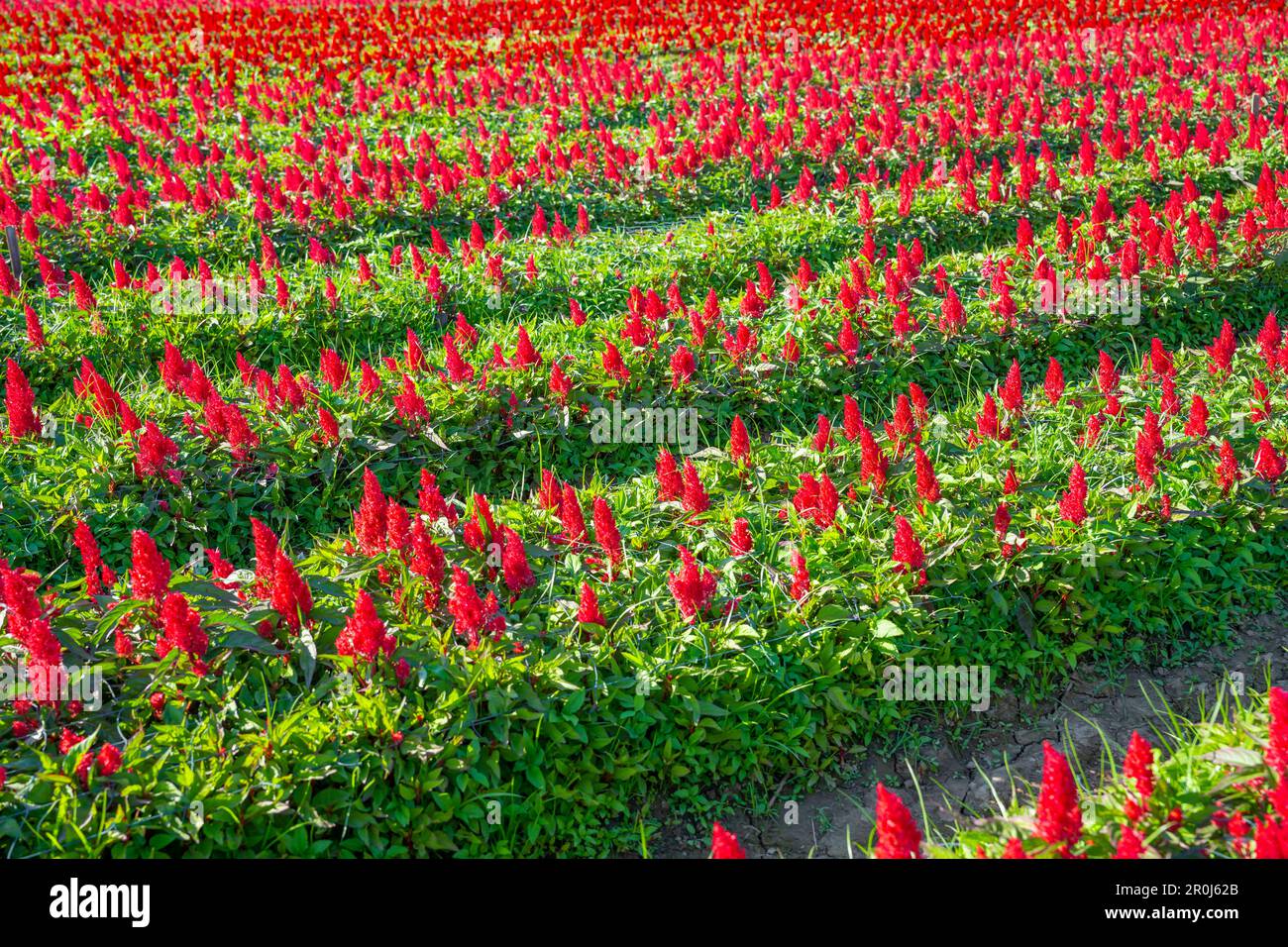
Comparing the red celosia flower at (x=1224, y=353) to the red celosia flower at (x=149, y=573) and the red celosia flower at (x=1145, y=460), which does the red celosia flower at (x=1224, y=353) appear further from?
the red celosia flower at (x=149, y=573)

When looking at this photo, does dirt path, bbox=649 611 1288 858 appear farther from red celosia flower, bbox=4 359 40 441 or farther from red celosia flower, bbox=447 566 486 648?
red celosia flower, bbox=4 359 40 441

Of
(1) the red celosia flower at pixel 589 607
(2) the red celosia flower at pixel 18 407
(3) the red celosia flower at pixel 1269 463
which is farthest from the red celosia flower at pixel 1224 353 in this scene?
(2) the red celosia flower at pixel 18 407

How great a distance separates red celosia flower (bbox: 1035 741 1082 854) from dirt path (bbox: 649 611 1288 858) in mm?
756

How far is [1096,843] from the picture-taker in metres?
3.40

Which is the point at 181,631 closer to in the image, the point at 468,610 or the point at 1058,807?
the point at 468,610

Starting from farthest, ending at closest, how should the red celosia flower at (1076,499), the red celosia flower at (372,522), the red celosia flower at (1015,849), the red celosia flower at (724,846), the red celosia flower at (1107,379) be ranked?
the red celosia flower at (1107,379), the red celosia flower at (1076,499), the red celosia flower at (372,522), the red celosia flower at (1015,849), the red celosia flower at (724,846)

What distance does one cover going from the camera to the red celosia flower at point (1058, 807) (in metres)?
3.30

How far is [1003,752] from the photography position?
4723 mm

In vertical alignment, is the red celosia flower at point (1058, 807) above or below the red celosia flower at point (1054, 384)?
A: below

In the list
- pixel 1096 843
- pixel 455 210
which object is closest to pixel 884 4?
pixel 455 210

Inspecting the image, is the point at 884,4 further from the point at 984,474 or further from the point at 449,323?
the point at 984,474

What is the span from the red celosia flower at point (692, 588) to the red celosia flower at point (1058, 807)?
1.60 metres

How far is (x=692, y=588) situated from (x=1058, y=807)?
1705 millimetres

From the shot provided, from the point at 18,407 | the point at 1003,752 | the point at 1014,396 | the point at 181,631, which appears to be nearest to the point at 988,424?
the point at 1014,396
